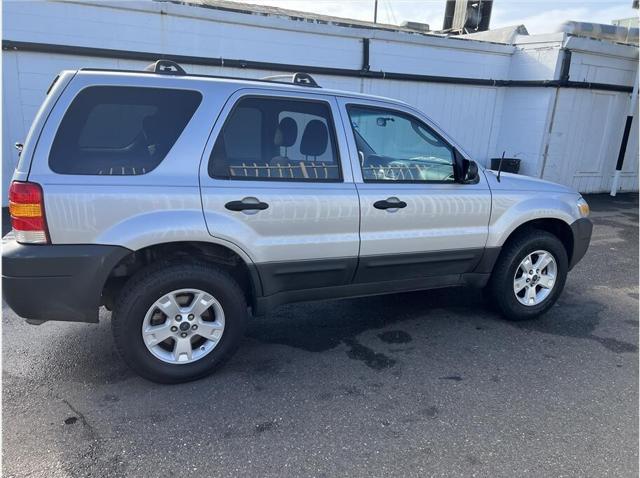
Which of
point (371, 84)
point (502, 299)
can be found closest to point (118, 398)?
point (502, 299)

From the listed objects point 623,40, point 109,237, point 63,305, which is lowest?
point 63,305

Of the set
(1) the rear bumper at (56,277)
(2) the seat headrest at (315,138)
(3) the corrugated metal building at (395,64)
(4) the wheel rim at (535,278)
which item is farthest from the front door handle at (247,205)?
(3) the corrugated metal building at (395,64)

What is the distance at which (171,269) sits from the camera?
3.11 metres

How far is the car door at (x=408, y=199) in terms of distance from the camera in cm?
361

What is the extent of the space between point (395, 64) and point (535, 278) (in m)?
6.63

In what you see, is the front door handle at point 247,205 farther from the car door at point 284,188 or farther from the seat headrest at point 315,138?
the seat headrest at point 315,138

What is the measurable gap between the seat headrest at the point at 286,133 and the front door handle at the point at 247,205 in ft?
1.57

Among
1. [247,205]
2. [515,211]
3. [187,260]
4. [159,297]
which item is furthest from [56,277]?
[515,211]

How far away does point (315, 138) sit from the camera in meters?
3.52

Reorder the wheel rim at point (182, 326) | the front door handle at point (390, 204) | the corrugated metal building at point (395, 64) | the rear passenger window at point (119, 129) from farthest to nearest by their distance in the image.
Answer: the corrugated metal building at point (395, 64), the front door handle at point (390, 204), the wheel rim at point (182, 326), the rear passenger window at point (119, 129)

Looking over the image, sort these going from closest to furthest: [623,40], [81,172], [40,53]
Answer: [81,172] < [40,53] < [623,40]

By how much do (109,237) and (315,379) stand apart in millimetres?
1632

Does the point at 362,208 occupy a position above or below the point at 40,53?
below

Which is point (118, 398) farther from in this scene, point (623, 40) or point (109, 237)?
point (623, 40)
